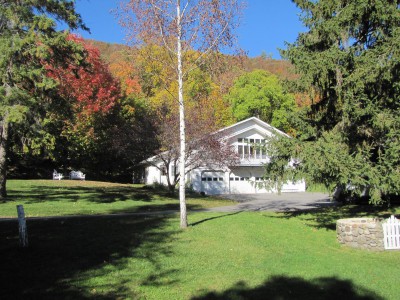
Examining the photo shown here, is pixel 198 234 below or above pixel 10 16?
below

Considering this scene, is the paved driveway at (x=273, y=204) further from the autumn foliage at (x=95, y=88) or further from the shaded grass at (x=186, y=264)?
the autumn foliage at (x=95, y=88)

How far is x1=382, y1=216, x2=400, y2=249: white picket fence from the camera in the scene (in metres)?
10.3

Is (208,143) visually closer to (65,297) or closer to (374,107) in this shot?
(374,107)

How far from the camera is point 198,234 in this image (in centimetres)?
1162

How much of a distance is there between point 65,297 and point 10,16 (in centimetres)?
1487

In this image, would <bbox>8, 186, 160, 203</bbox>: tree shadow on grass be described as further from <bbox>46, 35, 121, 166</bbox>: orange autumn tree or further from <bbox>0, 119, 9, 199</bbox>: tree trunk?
<bbox>46, 35, 121, 166</bbox>: orange autumn tree

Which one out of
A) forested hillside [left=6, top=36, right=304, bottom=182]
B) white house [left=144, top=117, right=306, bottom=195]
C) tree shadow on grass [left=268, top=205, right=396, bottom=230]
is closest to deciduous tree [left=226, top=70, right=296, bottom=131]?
forested hillside [left=6, top=36, right=304, bottom=182]

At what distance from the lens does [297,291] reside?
21.4 feet

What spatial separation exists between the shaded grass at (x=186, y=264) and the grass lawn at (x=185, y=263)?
17 mm

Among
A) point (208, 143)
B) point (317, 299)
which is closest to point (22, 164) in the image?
point (208, 143)

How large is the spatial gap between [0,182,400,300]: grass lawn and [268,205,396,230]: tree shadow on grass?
1982 millimetres

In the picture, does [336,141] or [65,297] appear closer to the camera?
[65,297]

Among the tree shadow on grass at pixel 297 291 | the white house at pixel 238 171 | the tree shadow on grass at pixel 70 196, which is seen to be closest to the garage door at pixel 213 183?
the white house at pixel 238 171

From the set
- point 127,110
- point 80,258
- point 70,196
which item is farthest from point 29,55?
point 127,110
